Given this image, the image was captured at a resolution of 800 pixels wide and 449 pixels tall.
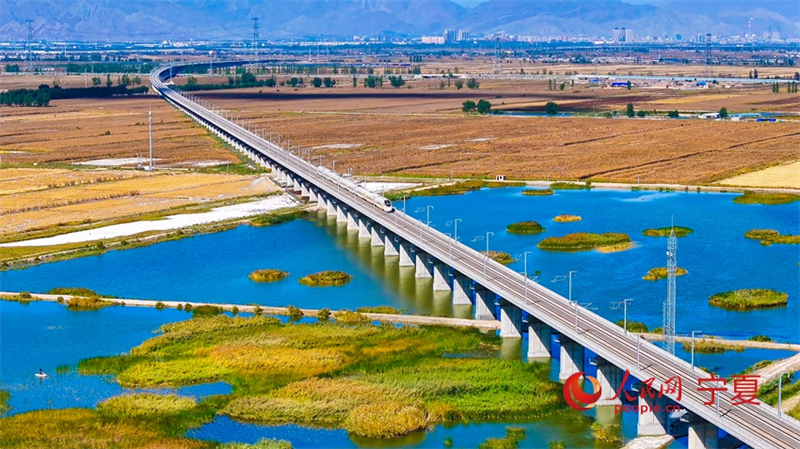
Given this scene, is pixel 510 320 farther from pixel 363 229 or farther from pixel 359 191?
pixel 359 191

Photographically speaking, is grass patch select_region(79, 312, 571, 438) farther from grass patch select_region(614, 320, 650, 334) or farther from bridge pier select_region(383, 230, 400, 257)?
bridge pier select_region(383, 230, 400, 257)

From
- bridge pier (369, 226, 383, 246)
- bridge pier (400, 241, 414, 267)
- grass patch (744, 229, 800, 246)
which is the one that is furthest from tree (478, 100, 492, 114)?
bridge pier (400, 241, 414, 267)

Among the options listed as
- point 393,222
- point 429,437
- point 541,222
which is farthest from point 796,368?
point 541,222

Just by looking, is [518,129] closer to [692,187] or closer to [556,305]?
[692,187]

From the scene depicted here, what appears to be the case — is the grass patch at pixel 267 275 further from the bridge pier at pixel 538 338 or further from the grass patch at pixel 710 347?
the grass patch at pixel 710 347

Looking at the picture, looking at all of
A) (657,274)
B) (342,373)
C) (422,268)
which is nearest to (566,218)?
(422,268)
